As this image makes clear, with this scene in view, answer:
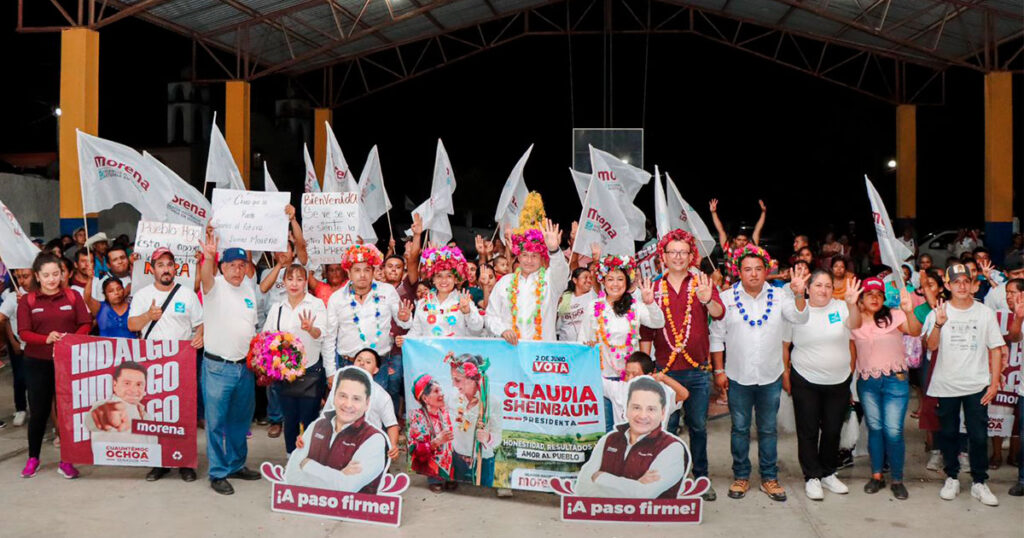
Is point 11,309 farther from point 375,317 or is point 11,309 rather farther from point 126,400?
point 375,317

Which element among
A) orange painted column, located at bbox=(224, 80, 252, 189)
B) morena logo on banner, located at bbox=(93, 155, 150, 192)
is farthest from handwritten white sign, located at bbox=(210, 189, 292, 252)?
orange painted column, located at bbox=(224, 80, 252, 189)

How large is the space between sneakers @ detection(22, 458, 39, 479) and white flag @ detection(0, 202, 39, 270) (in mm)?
1559

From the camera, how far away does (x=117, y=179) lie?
7.43 metres

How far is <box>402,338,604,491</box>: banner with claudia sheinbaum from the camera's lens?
586cm

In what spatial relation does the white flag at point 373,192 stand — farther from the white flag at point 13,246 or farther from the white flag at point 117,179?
the white flag at point 13,246

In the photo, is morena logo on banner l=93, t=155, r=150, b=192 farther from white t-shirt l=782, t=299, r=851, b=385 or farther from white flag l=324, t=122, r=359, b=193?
white t-shirt l=782, t=299, r=851, b=385

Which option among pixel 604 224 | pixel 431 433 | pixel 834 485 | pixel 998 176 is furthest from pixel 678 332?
pixel 998 176

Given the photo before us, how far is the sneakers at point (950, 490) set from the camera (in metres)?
6.07

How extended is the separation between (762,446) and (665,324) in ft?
3.68

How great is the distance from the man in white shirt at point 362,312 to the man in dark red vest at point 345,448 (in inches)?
36.0

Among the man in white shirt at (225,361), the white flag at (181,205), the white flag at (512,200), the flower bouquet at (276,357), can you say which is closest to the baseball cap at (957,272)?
the flower bouquet at (276,357)

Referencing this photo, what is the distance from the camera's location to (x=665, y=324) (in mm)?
6102

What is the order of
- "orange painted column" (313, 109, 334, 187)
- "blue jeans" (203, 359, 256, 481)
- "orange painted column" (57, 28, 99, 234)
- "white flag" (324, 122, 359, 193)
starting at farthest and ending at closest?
"orange painted column" (313, 109, 334, 187)
"orange painted column" (57, 28, 99, 234)
"white flag" (324, 122, 359, 193)
"blue jeans" (203, 359, 256, 481)

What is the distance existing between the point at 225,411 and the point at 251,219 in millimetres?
1789
